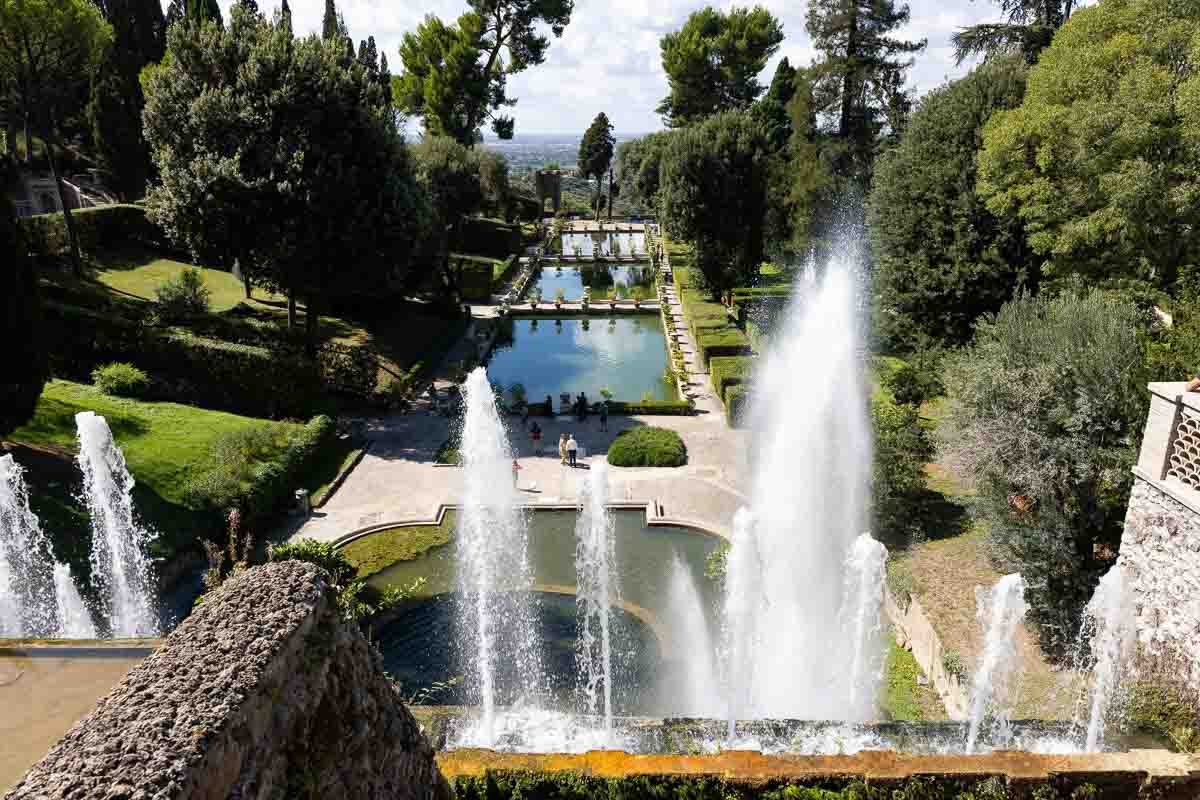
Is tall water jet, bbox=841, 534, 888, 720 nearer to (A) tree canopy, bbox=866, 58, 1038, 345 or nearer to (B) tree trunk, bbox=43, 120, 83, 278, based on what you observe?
(A) tree canopy, bbox=866, 58, 1038, 345

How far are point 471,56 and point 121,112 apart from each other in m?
19.3

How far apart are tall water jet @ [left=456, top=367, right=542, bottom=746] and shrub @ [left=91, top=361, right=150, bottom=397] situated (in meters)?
7.79

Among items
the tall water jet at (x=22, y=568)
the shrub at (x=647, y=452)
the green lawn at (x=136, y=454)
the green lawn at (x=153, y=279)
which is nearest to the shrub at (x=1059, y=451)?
the shrub at (x=647, y=452)

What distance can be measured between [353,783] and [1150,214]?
662 inches

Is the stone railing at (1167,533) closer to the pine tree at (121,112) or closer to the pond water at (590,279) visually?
the pond water at (590,279)

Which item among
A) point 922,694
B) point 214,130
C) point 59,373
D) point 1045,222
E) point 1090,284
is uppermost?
point 214,130

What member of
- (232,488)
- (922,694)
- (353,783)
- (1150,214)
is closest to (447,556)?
(232,488)

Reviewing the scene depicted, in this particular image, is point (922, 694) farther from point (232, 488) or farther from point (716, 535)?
point (232, 488)

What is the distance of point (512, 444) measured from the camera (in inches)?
771

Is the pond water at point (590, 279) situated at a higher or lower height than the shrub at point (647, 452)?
higher

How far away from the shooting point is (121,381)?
59.7ft

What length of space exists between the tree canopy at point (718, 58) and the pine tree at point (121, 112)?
1248 inches

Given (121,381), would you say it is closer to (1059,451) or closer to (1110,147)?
(1059,451)

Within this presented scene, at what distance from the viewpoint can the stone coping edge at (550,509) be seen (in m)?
15.0
